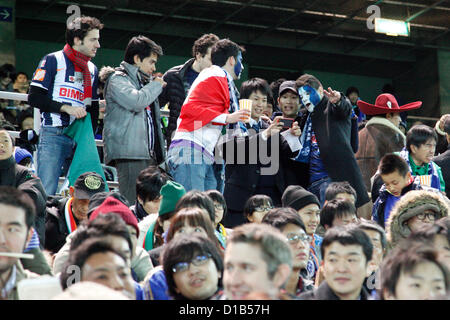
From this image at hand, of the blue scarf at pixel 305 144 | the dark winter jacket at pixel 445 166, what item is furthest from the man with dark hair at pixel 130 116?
the dark winter jacket at pixel 445 166

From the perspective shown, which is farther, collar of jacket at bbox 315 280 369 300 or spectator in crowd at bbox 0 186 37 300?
collar of jacket at bbox 315 280 369 300

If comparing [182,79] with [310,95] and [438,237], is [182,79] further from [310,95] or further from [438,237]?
[438,237]

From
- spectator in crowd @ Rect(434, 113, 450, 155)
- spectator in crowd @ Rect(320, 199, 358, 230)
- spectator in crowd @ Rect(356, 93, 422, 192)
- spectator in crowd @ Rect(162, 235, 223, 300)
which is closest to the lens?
spectator in crowd @ Rect(162, 235, 223, 300)

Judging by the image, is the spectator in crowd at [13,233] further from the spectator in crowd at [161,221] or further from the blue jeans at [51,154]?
the blue jeans at [51,154]

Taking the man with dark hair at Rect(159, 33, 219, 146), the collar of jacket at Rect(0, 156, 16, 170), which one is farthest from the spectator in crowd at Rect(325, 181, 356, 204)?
the collar of jacket at Rect(0, 156, 16, 170)

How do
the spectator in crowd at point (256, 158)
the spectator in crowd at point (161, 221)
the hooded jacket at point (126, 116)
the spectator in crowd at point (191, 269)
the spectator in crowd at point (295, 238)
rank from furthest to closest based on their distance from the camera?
the spectator in crowd at point (256, 158)
the hooded jacket at point (126, 116)
the spectator in crowd at point (161, 221)
the spectator in crowd at point (295, 238)
the spectator in crowd at point (191, 269)

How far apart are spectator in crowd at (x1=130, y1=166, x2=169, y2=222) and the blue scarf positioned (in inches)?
60.0

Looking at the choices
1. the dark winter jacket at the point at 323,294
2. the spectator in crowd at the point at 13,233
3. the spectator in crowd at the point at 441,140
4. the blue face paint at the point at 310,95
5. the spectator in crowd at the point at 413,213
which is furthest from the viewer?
the spectator in crowd at the point at 441,140

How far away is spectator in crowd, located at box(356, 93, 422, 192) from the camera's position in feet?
29.9

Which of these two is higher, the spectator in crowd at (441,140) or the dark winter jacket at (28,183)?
the spectator in crowd at (441,140)

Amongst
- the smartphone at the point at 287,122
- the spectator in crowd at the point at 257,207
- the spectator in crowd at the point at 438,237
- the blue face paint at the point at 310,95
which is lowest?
the spectator in crowd at the point at 438,237

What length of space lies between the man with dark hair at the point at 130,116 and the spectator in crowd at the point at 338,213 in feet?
5.84

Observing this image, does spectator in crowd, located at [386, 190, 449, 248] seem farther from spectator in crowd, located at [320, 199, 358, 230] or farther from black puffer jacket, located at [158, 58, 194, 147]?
black puffer jacket, located at [158, 58, 194, 147]

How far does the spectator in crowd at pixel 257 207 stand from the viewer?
23.4 ft
